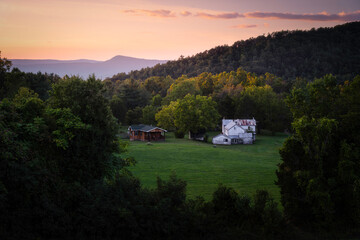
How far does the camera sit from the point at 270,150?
5559 centimetres

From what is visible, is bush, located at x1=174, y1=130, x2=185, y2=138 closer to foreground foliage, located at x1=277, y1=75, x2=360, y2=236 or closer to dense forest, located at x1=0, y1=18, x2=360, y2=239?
dense forest, located at x1=0, y1=18, x2=360, y2=239

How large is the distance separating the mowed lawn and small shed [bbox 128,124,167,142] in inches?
552

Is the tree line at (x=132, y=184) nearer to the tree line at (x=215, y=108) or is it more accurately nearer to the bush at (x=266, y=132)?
the tree line at (x=215, y=108)

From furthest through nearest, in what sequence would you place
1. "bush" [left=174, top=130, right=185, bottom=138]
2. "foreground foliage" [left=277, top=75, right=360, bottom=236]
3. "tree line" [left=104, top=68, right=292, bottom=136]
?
1. "tree line" [left=104, top=68, right=292, bottom=136]
2. "bush" [left=174, top=130, right=185, bottom=138]
3. "foreground foliage" [left=277, top=75, right=360, bottom=236]

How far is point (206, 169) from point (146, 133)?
97.4 feet

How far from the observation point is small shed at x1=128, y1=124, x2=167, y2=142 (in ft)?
206

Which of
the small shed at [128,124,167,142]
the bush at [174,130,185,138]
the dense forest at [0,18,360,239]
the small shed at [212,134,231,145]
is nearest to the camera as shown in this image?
the dense forest at [0,18,360,239]

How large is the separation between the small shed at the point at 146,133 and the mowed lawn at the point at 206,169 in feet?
46.0

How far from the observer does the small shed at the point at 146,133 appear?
62.9 meters

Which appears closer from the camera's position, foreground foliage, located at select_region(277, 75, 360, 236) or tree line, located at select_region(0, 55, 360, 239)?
tree line, located at select_region(0, 55, 360, 239)

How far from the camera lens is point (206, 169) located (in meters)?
35.3

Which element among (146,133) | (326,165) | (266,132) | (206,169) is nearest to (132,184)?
(326,165)

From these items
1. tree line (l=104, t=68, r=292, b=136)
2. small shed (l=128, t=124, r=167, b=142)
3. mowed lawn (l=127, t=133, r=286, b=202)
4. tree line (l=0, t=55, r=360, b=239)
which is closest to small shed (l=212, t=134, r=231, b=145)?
tree line (l=104, t=68, r=292, b=136)

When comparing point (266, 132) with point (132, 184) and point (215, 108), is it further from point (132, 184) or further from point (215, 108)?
point (132, 184)
